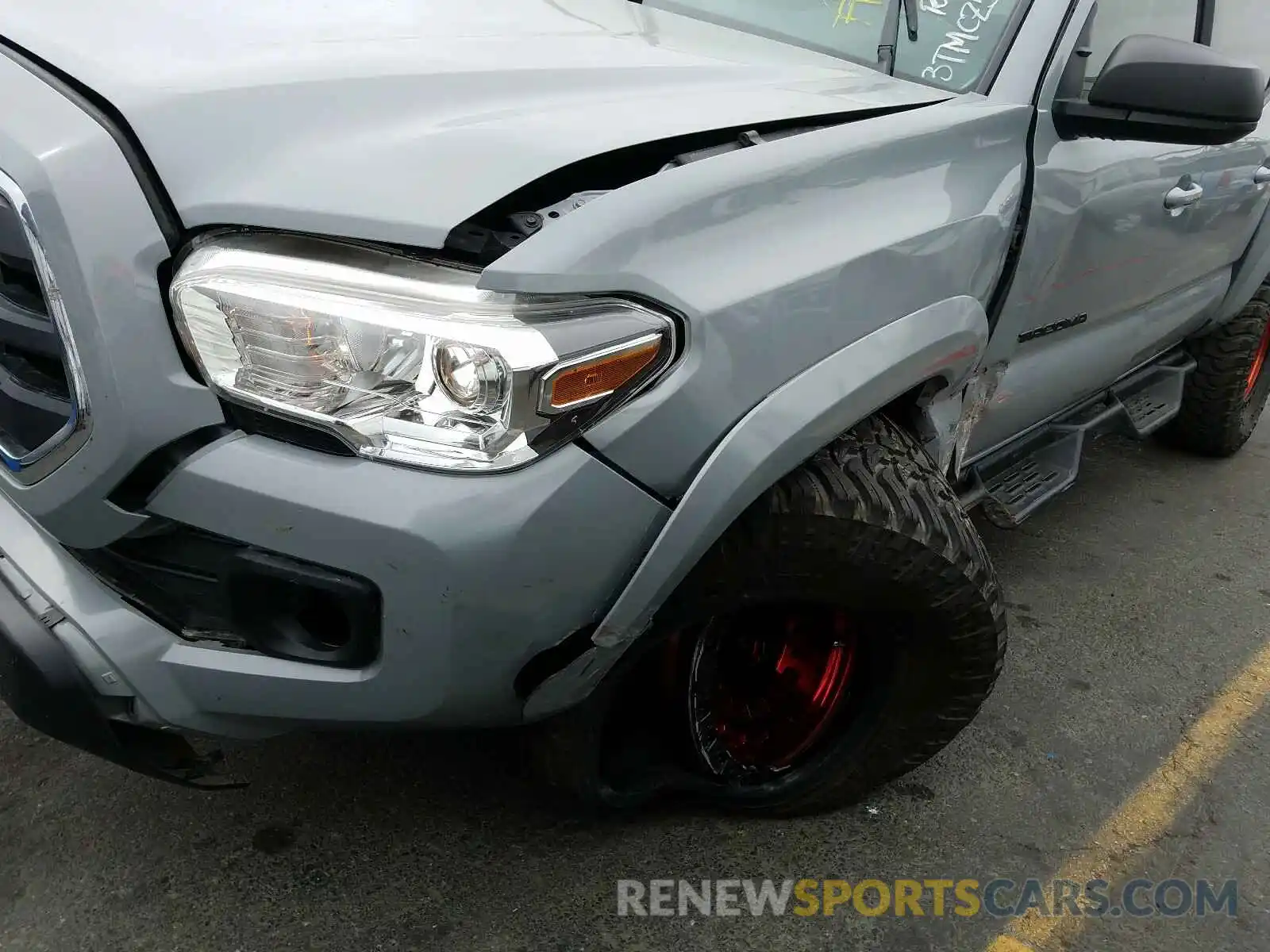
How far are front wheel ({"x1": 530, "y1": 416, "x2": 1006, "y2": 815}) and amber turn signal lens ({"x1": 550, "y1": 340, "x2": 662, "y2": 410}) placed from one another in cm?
35

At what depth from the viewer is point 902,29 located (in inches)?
85.0

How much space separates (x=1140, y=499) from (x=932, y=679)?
2419 millimetres

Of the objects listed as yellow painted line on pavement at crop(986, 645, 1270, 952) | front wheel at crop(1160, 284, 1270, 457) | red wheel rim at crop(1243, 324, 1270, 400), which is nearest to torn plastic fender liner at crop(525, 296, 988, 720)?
yellow painted line on pavement at crop(986, 645, 1270, 952)

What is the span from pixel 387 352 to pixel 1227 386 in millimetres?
3622

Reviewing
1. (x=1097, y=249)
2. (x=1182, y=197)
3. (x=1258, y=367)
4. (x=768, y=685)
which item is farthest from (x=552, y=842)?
(x=1258, y=367)

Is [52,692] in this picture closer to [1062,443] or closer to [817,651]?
[817,651]

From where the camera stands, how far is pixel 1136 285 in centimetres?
264

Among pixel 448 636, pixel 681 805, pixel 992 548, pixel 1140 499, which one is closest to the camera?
pixel 448 636

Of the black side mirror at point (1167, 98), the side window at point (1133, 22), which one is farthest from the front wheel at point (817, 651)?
the side window at point (1133, 22)

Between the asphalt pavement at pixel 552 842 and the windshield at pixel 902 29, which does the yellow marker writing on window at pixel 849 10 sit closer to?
the windshield at pixel 902 29

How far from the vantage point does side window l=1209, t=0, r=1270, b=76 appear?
302 centimetres

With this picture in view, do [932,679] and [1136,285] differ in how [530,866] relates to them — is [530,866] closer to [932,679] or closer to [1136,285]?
[932,679]

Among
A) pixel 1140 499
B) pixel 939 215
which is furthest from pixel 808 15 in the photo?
pixel 1140 499

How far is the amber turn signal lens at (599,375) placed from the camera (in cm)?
126
